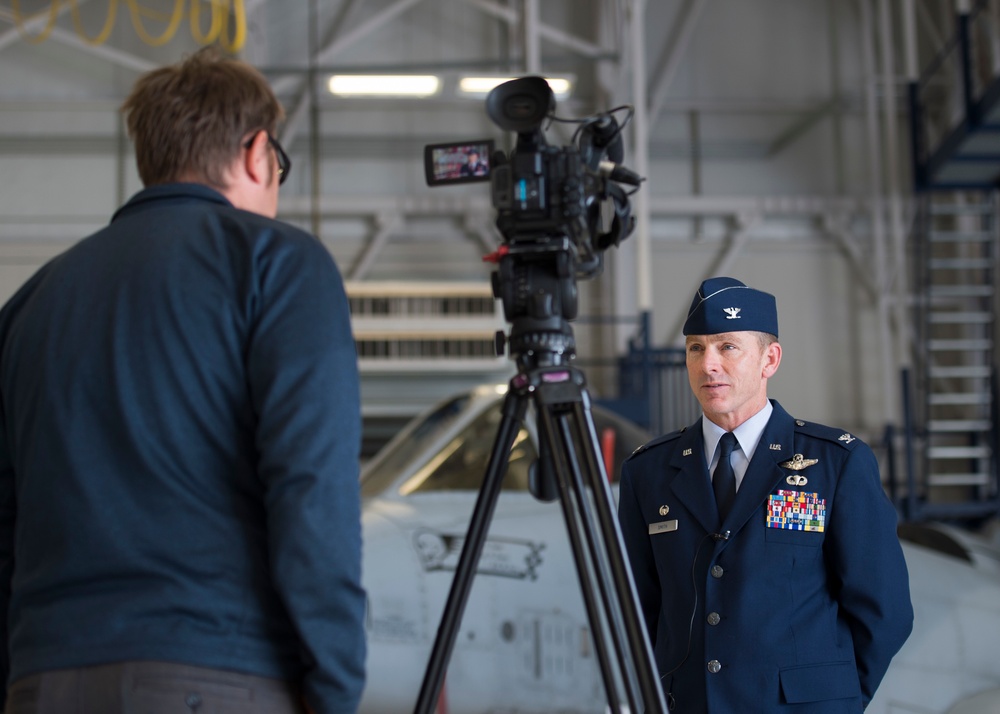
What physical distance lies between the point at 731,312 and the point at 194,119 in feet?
3.32

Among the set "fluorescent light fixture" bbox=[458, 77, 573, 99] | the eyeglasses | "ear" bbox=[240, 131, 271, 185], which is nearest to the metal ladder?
"fluorescent light fixture" bbox=[458, 77, 573, 99]

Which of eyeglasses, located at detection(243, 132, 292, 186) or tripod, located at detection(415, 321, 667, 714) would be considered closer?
eyeglasses, located at detection(243, 132, 292, 186)

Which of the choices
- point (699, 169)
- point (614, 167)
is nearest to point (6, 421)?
point (614, 167)

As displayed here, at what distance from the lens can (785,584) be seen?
179 centimetres

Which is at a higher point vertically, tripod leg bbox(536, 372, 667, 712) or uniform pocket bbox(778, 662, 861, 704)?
tripod leg bbox(536, 372, 667, 712)

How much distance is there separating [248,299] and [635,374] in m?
9.27

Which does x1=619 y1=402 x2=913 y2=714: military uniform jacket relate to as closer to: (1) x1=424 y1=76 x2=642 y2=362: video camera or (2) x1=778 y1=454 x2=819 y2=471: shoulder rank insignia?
(2) x1=778 y1=454 x2=819 y2=471: shoulder rank insignia

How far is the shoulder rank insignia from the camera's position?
1.85 m

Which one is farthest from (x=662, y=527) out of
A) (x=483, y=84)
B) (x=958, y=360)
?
(x=958, y=360)

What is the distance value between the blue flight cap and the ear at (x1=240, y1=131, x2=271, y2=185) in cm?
82

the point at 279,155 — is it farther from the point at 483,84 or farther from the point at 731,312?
the point at 483,84

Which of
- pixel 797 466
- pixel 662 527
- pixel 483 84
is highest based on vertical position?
pixel 483 84

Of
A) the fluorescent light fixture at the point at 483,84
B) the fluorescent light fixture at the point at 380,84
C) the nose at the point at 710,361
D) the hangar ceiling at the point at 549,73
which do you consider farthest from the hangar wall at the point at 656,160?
the nose at the point at 710,361

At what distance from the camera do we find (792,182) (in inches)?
542
